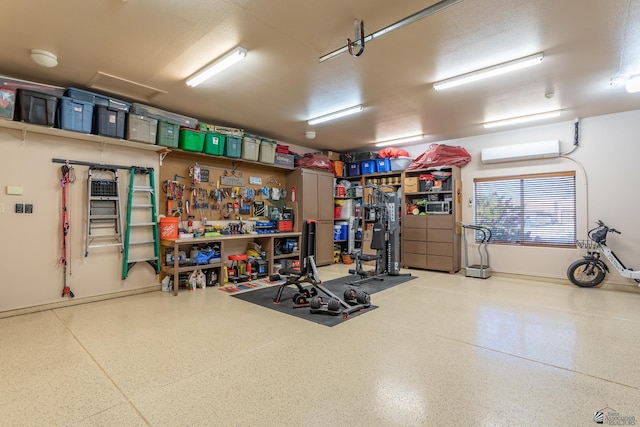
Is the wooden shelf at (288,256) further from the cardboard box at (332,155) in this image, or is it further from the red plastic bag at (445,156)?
the red plastic bag at (445,156)

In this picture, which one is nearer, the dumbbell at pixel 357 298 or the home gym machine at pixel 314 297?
the home gym machine at pixel 314 297

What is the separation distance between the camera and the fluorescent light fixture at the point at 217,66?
11.4 feet

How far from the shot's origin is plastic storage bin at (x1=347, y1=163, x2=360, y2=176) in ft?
27.9

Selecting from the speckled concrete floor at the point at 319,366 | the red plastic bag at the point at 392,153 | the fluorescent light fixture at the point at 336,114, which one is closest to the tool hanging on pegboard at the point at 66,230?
the speckled concrete floor at the point at 319,366

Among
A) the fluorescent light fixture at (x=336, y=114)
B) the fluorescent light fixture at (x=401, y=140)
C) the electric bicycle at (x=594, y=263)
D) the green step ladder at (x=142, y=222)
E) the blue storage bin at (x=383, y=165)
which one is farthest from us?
the blue storage bin at (x=383, y=165)

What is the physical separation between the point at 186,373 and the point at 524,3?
13.9ft

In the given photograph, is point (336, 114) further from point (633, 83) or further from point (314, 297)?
point (633, 83)

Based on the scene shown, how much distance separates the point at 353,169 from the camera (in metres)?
8.58

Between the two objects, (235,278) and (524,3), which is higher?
(524,3)

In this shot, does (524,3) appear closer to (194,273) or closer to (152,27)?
(152,27)

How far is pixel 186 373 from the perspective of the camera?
2600 mm

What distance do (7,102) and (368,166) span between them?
264 inches

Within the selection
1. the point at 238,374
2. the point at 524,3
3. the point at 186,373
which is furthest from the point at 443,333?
the point at 524,3

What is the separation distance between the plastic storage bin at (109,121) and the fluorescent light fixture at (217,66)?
125 cm
